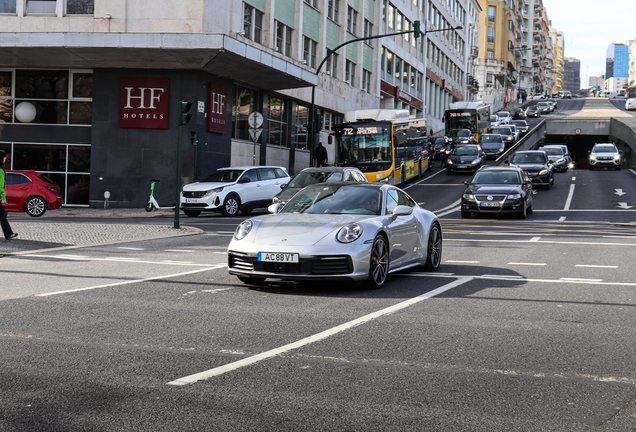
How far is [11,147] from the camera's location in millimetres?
29391

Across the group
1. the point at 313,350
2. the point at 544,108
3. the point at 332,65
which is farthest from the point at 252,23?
the point at 544,108

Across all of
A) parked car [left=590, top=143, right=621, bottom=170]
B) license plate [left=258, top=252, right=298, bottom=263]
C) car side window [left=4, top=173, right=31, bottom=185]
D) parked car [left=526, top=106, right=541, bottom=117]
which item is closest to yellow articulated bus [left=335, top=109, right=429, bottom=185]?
car side window [left=4, top=173, right=31, bottom=185]

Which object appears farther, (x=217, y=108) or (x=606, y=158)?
(x=606, y=158)

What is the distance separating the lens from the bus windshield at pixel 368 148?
107 ft

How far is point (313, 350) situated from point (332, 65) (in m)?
41.0

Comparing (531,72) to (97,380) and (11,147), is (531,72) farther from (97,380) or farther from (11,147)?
(97,380)

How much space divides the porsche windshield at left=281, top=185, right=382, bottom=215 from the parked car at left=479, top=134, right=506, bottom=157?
44.2 meters

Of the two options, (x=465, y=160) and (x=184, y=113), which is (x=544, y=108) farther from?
(x=184, y=113)

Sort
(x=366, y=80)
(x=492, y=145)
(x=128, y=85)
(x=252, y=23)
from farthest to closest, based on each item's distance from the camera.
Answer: (x=366, y=80)
(x=492, y=145)
(x=252, y=23)
(x=128, y=85)

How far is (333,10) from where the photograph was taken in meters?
44.6

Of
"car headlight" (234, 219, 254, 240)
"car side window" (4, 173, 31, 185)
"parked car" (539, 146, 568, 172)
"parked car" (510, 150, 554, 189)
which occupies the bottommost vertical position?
"car headlight" (234, 219, 254, 240)

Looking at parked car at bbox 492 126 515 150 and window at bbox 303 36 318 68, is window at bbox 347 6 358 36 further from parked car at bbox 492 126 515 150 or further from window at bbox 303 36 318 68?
parked car at bbox 492 126 515 150

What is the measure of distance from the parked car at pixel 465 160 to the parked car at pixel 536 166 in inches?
343

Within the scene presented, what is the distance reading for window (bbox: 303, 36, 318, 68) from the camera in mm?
40312
